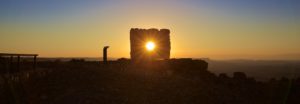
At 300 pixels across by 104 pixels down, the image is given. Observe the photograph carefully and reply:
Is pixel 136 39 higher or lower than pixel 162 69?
higher

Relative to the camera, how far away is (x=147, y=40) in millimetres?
45031

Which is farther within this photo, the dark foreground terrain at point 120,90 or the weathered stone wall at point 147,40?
the weathered stone wall at point 147,40

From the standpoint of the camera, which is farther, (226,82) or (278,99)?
(226,82)

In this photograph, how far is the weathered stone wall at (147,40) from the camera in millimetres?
44344

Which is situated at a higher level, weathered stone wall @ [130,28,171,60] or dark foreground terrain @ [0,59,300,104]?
weathered stone wall @ [130,28,171,60]

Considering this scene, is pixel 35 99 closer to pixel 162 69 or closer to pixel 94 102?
pixel 94 102

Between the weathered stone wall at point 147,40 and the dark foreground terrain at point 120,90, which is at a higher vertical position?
the weathered stone wall at point 147,40

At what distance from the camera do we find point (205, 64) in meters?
35.2

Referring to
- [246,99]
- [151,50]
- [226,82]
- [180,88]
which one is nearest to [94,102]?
[180,88]

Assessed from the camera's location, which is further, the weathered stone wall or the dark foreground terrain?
the weathered stone wall

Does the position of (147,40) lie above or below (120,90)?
above

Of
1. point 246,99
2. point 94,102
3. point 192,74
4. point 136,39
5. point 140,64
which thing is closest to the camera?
point 94,102

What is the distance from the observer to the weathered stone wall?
1746 inches

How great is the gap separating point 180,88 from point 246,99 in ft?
10.4
